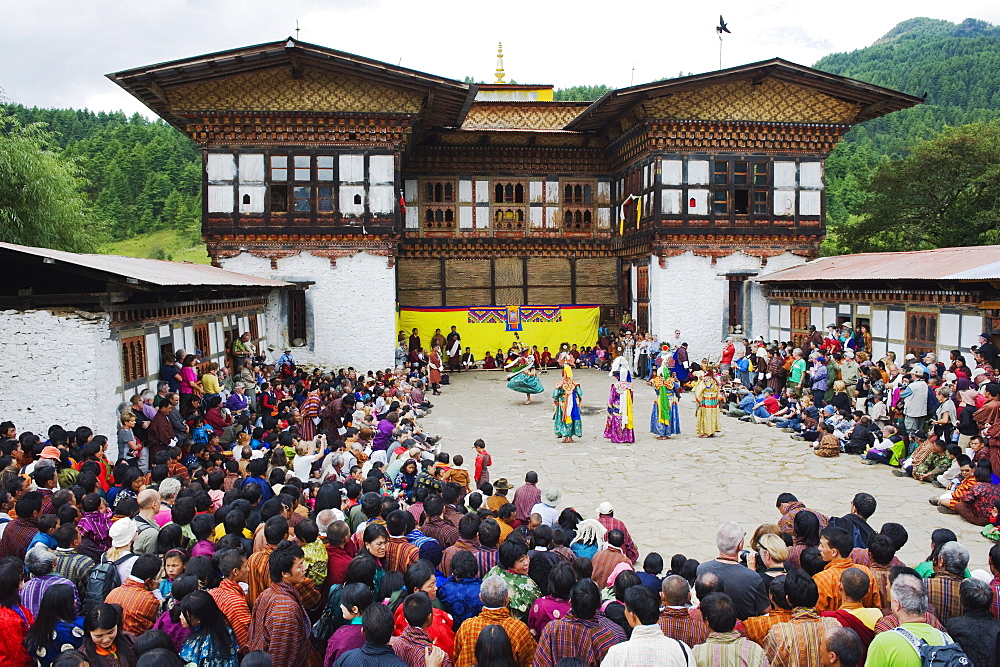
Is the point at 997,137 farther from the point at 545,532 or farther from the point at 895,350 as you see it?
the point at 545,532

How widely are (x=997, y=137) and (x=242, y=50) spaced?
2959 cm

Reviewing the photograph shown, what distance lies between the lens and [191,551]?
5824 mm

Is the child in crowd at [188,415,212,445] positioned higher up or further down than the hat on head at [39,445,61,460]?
further down

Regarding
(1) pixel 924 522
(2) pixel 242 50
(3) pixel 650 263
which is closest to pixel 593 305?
(3) pixel 650 263

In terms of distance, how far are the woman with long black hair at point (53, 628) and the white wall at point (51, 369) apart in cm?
674

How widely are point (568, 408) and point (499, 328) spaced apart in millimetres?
11889

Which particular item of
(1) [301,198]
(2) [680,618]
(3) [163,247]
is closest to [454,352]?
(1) [301,198]

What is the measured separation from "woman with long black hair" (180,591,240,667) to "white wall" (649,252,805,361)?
2083 cm

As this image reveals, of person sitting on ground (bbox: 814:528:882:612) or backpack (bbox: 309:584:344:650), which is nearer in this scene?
backpack (bbox: 309:584:344:650)

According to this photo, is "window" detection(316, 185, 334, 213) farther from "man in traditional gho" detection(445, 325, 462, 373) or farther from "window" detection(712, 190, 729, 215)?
"window" detection(712, 190, 729, 215)

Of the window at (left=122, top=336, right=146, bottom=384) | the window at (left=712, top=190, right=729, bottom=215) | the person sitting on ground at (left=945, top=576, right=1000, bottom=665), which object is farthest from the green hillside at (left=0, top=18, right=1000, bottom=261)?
the person sitting on ground at (left=945, top=576, right=1000, bottom=665)

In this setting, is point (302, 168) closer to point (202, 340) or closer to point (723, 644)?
point (202, 340)

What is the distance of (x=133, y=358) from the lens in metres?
11.8

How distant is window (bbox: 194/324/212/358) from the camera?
14.8 metres
